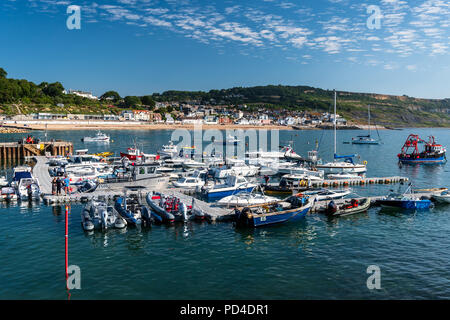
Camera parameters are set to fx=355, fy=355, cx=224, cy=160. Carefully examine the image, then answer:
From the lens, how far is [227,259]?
1916cm

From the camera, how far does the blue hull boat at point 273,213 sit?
24.1 metres

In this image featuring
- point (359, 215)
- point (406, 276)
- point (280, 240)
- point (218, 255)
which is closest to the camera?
point (406, 276)

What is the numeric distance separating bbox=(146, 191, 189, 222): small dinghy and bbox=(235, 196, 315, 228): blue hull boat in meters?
3.73

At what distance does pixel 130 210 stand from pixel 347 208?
54.8 ft

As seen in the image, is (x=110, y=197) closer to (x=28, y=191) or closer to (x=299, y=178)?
(x=28, y=191)

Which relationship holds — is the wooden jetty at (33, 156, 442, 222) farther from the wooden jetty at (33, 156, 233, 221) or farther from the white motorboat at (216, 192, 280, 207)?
the white motorboat at (216, 192, 280, 207)

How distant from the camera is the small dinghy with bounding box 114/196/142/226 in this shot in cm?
2356

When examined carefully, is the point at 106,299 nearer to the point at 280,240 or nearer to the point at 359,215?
the point at 280,240

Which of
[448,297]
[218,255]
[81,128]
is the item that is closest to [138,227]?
[218,255]

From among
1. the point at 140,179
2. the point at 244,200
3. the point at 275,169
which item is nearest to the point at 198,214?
the point at 244,200

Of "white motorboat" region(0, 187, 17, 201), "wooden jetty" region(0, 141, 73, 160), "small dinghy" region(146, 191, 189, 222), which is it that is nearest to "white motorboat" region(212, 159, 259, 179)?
"small dinghy" region(146, 191, 189, 222)
